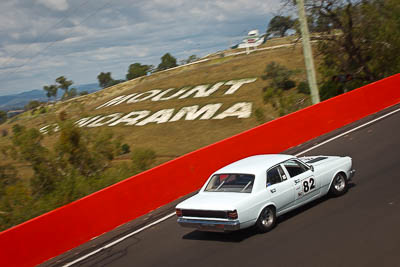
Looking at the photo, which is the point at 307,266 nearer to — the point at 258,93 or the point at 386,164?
the point at 386,164

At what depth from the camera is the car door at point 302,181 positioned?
9805 millimetres

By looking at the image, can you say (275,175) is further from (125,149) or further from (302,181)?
(125,149)

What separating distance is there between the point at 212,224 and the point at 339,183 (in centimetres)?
339

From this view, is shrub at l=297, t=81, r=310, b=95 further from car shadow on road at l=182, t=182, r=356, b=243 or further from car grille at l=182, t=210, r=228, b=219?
car grille at l=182, t=210, r=228, b=219

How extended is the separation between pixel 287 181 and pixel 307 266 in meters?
2.79

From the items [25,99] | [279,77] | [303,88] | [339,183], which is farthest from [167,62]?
[339,183]

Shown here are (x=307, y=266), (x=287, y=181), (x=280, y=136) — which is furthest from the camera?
(x=280, y=136)

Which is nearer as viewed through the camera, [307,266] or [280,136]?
[307,266]

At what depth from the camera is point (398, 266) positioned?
659cm

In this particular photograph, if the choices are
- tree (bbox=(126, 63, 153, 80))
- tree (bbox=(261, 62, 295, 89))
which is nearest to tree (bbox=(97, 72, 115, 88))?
tree (bbox=(126, 63, 153, 80))

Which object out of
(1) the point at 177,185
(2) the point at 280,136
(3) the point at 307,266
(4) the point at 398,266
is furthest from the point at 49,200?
(4) the point at 398,266

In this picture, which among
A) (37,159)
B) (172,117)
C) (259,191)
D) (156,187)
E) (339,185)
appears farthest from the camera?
(172,117)

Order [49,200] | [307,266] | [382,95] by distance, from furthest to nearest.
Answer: [382,95] → [49,200] → [307,266]

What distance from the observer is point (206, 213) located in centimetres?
907
